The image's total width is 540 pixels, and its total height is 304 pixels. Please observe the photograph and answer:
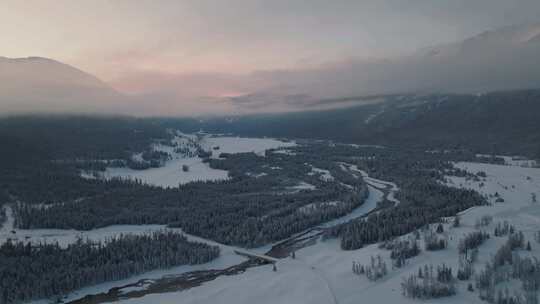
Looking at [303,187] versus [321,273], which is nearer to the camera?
[321,273]

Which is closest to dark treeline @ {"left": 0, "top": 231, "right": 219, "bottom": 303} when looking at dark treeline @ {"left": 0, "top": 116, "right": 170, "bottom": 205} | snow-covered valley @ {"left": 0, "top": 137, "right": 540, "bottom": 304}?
snow-covered valley @ {"left": 0, "top": 137, "right": 540, "bottom": 304}

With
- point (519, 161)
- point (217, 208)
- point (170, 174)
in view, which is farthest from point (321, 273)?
point (519, 161)

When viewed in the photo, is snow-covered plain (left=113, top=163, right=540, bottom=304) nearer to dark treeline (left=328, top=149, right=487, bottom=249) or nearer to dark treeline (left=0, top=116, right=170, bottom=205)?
dark treeline (left=328, top=149, right=487, bottom=249)

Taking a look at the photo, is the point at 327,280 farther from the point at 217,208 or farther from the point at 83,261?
the point at 217,208

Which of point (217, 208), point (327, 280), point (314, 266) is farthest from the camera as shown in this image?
point (217, 208)

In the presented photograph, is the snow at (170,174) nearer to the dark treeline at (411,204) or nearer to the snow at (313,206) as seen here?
the snow at (313,206)
